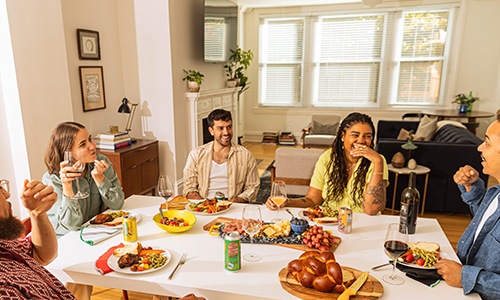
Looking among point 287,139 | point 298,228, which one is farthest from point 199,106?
point 298,228

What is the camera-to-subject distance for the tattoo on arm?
183cm

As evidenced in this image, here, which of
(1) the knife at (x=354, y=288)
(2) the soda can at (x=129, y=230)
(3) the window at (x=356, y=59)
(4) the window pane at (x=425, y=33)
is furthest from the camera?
(3) the window at (x=356, y=59)

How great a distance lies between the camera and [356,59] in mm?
6785

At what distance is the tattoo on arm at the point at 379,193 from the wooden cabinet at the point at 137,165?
2445 millimetres

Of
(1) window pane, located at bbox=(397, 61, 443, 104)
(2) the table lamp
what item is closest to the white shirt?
(2) the table lamp

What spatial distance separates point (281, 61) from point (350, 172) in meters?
5.46

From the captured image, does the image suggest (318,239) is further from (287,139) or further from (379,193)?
(287,139)

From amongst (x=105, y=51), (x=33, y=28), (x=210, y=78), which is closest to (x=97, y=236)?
(x=33, y=28)

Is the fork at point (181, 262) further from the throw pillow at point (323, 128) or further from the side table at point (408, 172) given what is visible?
the throw pillow at point (323, 128)

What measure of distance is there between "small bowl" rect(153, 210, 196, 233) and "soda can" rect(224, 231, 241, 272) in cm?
38

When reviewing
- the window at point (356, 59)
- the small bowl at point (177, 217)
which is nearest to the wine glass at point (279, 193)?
the small bowl at point (177, 217)

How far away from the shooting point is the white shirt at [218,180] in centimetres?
243

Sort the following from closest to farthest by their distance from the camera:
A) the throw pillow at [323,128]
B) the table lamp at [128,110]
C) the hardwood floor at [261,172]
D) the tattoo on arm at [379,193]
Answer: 1. the tattoo on arm at [379,193]
2. the hardwood floor at [261,172]
3. the table lamp at [128,110]
4. the throw pillow at [323,128]

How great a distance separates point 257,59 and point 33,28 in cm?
506
